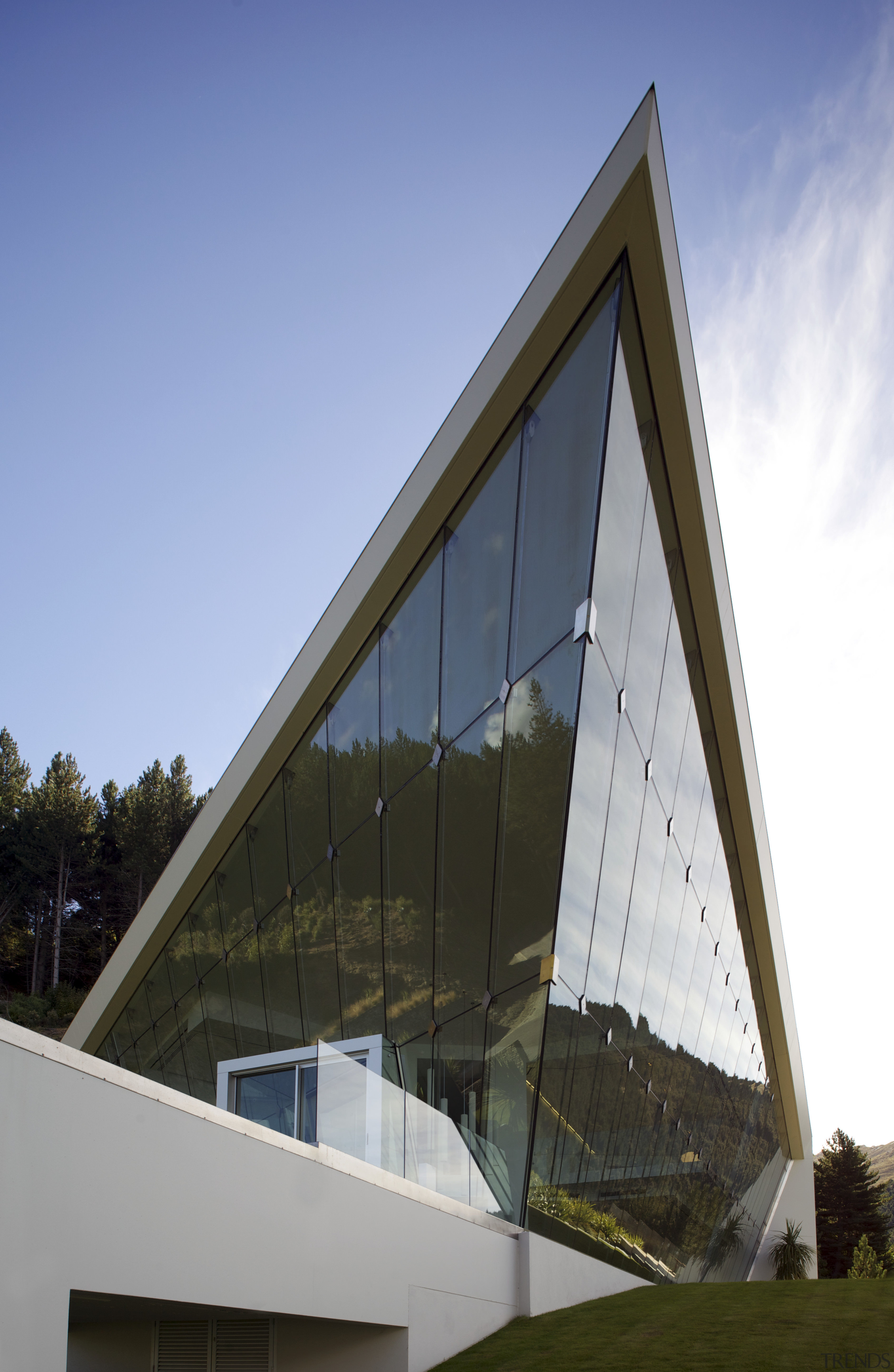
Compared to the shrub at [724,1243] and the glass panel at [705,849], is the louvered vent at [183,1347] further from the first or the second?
the shrub at [724,1243]

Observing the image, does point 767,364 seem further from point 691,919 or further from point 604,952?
point 691,919

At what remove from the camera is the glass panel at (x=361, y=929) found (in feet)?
45.6

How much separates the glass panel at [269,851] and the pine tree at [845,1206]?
208ft

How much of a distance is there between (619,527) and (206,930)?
13392 millimetres

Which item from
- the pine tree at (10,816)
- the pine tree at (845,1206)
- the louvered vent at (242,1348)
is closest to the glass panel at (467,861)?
the louvered vent at (242,1348)

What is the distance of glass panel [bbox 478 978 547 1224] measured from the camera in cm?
1077

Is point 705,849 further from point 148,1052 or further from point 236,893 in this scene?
point 148,1052

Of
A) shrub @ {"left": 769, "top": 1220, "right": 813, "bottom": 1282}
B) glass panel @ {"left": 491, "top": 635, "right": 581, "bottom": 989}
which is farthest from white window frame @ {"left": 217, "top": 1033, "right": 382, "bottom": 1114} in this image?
shrub @ {"left": 769, "top": 1220, "right": 813, "bottom": 1282}

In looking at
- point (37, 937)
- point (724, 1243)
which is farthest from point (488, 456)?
point (37, 937)

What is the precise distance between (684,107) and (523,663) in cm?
578

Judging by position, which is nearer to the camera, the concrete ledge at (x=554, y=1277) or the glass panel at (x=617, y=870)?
the concrete ledge at (x=554, y=1277)

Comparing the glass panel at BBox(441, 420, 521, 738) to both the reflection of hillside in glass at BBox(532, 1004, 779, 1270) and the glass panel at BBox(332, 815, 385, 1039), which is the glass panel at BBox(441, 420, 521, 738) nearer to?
the glass panel at BBox(332, 815, 385, 1039)

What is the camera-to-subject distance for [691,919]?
59.5 feet

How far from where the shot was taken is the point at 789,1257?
3294cm
